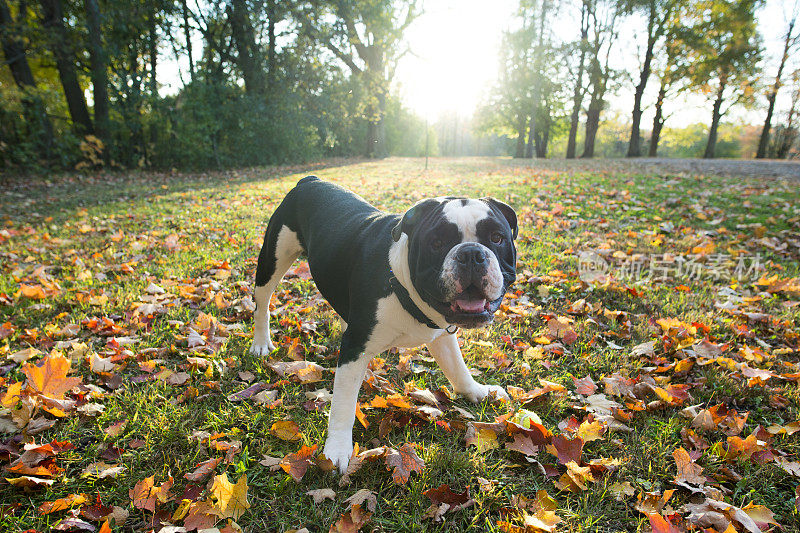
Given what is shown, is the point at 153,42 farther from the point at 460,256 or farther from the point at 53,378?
the point at 460,256

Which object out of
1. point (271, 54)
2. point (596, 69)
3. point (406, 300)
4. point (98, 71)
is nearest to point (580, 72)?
point (596, 69)

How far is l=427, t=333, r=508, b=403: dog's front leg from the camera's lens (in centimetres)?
272

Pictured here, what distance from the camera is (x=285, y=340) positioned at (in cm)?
349

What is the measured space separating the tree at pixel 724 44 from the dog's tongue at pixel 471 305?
3092 centimetres

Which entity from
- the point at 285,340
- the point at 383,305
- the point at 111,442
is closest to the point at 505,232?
the point at 383,305

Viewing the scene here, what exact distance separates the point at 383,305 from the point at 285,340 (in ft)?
5.12

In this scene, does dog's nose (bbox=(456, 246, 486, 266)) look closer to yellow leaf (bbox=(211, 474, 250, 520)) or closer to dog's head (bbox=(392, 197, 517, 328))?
dog's head (bbox=(392, 197, 517, 328))

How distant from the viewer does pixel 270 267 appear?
3.22 m

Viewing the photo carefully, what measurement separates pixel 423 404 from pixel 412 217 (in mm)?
1236

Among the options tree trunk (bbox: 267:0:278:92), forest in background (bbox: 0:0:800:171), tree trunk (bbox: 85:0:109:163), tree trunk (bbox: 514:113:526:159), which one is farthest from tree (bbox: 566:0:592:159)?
tree trunk (bbox: 85:0:109:163)

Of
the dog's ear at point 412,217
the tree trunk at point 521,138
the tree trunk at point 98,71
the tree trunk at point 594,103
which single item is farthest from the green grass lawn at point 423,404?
the tree trunk at point 521,138

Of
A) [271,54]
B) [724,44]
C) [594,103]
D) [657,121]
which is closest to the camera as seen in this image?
[271,54]

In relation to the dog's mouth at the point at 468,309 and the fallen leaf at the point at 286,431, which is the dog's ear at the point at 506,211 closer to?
the dog's mouth at the point at 468,309

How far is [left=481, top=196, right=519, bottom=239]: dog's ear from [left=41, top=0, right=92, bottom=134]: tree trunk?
1631 cm
